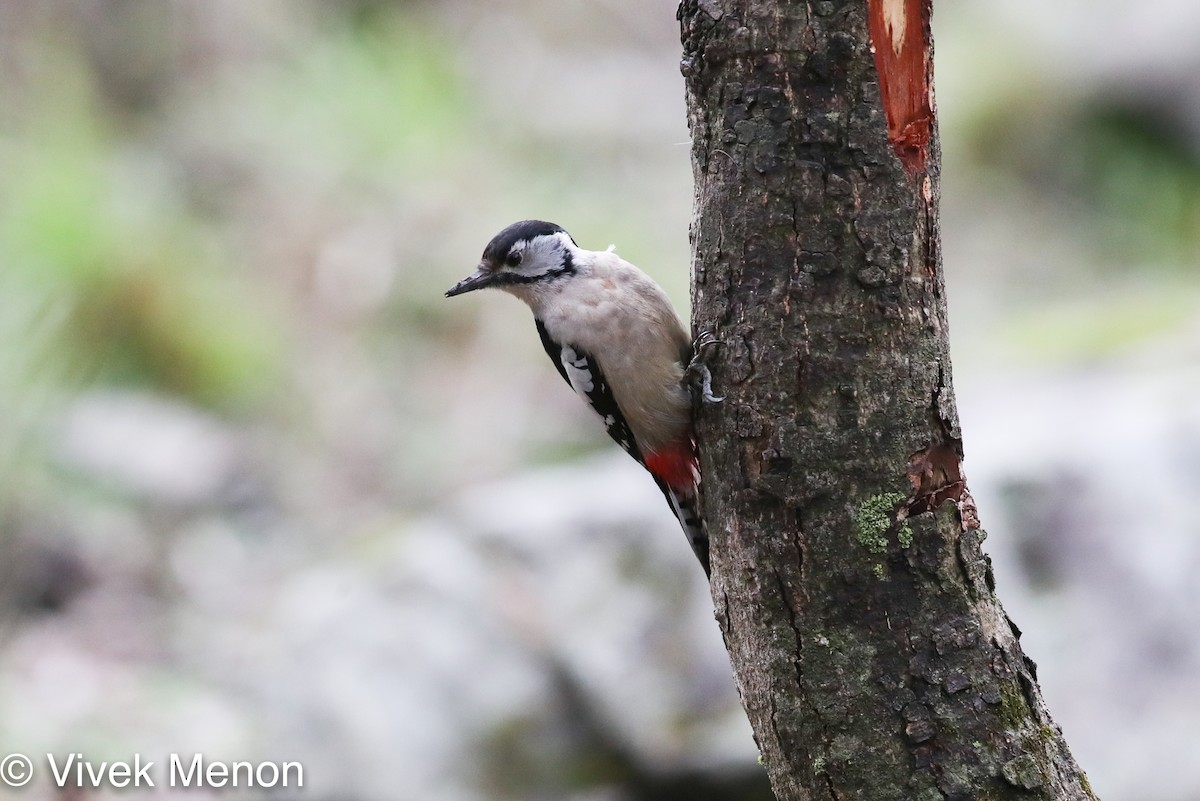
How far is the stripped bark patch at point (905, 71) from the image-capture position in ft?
7.50

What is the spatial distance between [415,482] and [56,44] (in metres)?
4.91

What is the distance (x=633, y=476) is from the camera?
548cm

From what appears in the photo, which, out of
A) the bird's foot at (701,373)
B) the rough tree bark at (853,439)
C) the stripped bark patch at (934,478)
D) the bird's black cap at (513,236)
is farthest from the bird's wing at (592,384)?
the stripped bark patch at (934,478)

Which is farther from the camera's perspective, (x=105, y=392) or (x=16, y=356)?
(x=105, y=392)

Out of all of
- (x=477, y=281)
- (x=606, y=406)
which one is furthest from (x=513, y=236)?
(x=606, y=406)

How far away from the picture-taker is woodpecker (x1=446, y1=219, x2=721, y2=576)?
3262mm

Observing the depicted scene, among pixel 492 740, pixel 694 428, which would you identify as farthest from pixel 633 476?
pixel 694 428

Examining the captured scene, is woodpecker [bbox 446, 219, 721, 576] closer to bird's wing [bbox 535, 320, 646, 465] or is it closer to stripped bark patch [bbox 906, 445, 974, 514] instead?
bird's wing [bbox 535, 320, 646, 465]

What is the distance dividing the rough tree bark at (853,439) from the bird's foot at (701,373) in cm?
14

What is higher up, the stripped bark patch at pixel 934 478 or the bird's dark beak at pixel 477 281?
the bird's dark beak at pixel 477 281

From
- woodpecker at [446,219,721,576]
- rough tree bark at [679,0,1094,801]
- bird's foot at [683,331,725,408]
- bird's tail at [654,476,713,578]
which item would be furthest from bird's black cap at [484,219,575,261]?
rough tree bark at [679,0,1094,801]

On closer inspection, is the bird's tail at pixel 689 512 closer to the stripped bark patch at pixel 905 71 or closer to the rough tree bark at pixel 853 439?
the rough tree bark at pixel 853 439

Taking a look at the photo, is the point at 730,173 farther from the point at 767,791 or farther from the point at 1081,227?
the point at 1081,227

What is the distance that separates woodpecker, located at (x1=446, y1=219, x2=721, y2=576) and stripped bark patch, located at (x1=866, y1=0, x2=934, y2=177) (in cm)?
96
